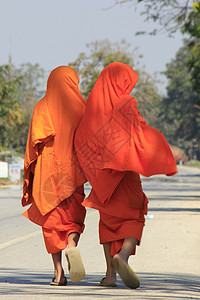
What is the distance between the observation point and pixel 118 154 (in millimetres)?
6004

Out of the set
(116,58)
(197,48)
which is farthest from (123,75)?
(116,58)

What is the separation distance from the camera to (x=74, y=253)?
5816 mm

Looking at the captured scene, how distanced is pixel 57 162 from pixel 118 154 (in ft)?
2.20

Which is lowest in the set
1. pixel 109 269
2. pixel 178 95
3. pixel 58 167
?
pixel 178 95

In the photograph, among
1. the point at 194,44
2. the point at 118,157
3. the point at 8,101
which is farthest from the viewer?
the point at 8,101

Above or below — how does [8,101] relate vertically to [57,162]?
below

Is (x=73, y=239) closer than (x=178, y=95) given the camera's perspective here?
Yes

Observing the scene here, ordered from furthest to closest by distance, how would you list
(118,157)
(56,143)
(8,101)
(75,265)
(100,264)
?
1. (8,101)
2. (100,264)
3. (56,143)
4. (118,157)
5. (75,265)

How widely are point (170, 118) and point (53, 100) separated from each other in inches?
3560

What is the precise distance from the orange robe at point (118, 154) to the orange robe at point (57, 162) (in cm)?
22

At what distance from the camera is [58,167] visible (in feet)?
20.9

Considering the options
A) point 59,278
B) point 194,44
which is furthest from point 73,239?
point 194,44

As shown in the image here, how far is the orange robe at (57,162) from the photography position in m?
6.31

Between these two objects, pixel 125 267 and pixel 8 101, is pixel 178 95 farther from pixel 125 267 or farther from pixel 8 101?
pixel 125 267
